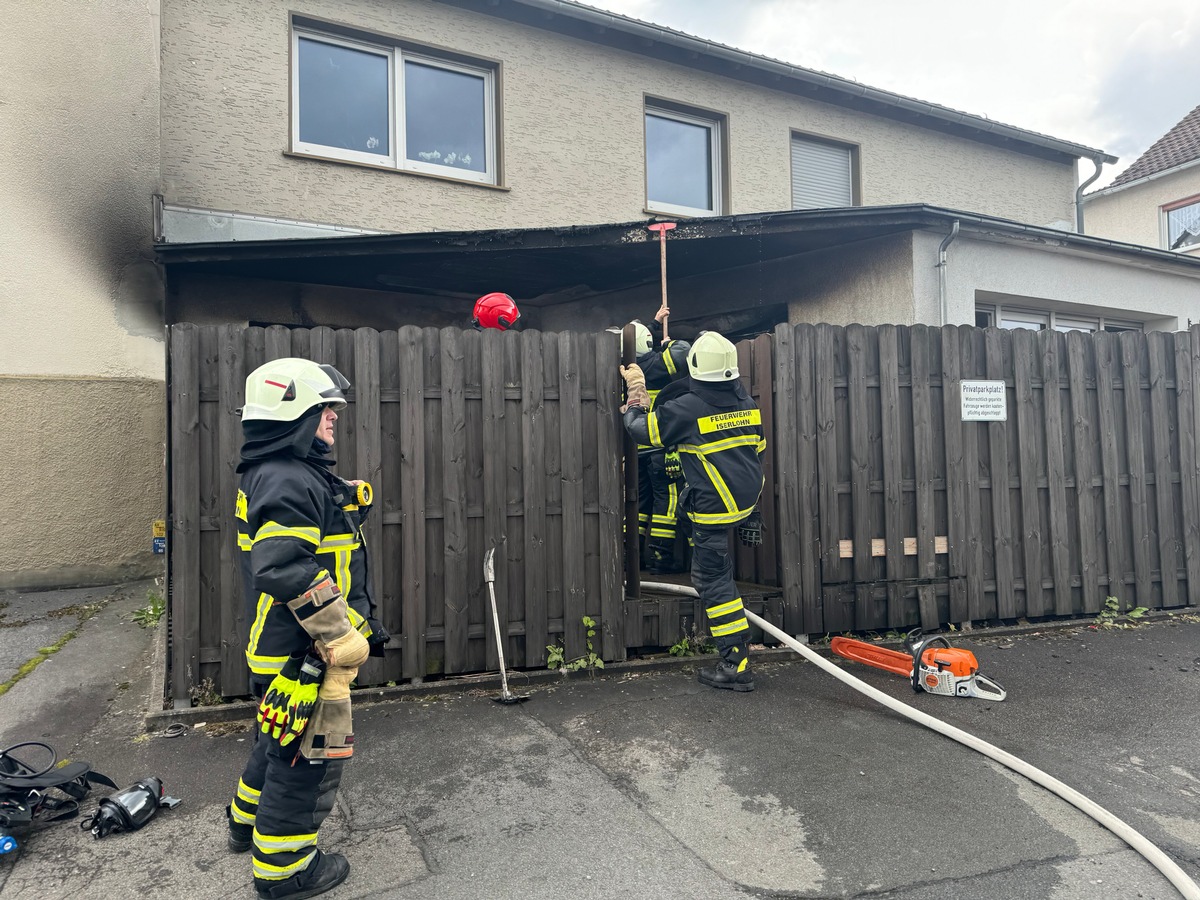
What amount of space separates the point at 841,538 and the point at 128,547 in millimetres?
7572

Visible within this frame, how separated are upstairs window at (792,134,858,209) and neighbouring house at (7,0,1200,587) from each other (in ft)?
10.1

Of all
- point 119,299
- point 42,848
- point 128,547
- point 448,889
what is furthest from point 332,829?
point 119,299

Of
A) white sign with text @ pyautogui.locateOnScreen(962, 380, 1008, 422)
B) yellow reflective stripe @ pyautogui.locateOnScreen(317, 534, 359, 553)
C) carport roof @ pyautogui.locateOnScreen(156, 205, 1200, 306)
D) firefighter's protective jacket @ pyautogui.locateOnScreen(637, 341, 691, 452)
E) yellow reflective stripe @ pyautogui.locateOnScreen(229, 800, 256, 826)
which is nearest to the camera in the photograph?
yellow reflective stripe @ pyautogui.locateOnScreen(317, 534, 359, 553)

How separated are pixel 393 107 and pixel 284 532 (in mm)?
8579

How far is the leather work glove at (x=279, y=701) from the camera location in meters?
2.57

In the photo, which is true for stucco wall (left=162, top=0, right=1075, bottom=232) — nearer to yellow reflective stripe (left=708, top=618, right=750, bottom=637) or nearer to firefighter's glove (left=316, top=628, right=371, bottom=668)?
yellow reflective stripe (left=708, top=618, right=750, bottom=637)

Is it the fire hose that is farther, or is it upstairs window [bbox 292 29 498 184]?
upstairs window [bbox 292 29 498 184]

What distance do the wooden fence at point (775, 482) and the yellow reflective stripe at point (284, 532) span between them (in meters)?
2.03

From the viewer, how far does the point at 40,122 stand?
25.9ft

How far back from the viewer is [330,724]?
2604 millimetres

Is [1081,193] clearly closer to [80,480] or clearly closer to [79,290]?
[79,290]

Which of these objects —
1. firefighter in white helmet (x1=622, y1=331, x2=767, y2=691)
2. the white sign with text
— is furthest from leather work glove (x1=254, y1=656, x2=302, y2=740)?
the white sign with text

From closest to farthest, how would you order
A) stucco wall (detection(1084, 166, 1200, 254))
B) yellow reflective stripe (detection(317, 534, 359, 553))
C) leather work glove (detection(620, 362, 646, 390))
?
yellow reflective stripe (detection(317, 534, 359, 553)) → leather work glove (detection(620, 362, 646, 390)) → stucco wall (detection(1084, 166, 1200, 254))

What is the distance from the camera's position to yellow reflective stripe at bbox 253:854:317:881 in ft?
8.46
